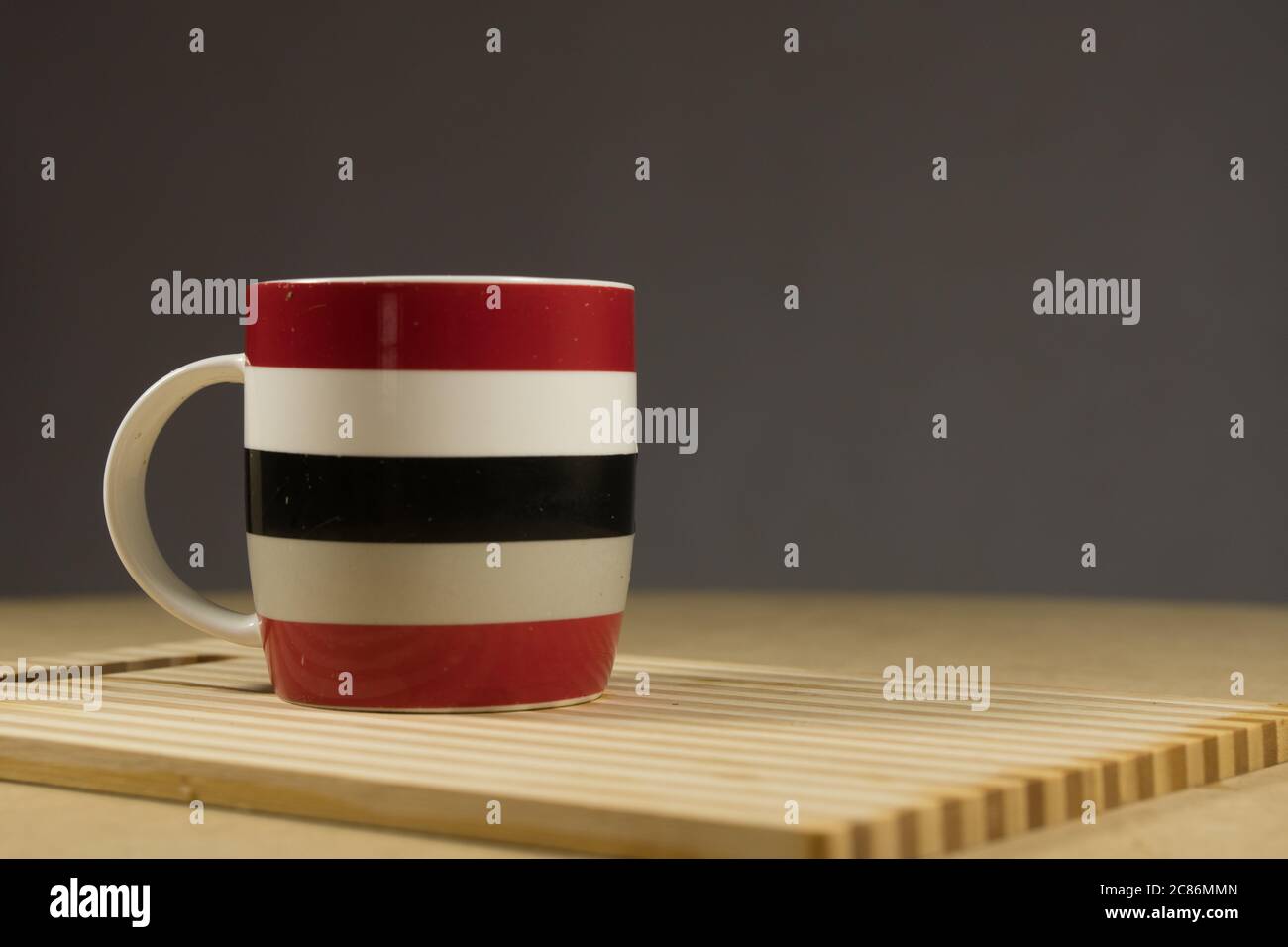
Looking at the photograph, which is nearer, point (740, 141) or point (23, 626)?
point (23, 626)

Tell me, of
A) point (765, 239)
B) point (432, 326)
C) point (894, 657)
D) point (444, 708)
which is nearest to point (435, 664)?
point (444, 708)

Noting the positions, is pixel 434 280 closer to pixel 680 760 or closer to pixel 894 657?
pixel 680 760

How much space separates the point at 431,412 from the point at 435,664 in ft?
0.40

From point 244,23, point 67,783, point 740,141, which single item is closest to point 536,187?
point 740,141

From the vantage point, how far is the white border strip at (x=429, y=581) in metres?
0.87

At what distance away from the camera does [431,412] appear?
2.86ft

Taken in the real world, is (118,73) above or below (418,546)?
above

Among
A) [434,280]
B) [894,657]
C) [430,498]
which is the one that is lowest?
[894,657]

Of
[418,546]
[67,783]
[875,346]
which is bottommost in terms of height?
[67,783]

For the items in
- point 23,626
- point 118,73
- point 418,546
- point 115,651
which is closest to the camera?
point 418,546

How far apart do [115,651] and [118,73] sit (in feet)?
4.48

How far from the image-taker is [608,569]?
3.02ft

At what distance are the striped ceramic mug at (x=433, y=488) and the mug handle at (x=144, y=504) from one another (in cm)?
7

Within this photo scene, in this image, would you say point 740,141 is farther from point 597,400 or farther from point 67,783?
point 67,783
